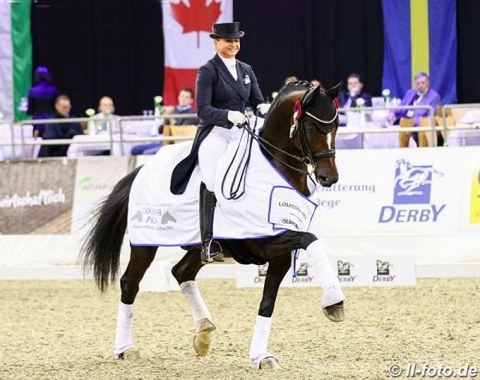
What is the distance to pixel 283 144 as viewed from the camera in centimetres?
684

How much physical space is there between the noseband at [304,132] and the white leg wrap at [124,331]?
1.74 m

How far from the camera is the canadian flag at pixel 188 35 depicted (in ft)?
52.0

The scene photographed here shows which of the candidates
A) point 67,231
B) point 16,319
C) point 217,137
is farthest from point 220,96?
point 67,231

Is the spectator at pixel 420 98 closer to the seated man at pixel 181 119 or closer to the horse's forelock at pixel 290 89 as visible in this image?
the seated man at pixel 181 119

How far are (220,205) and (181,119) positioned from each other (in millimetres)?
6578

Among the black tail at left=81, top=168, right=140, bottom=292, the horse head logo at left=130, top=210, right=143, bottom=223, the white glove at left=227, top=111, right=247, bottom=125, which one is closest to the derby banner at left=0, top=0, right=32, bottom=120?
the black tail at left=81, top=168, right=140, bottom=292

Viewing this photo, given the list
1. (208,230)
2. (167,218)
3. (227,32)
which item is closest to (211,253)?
(208,230)

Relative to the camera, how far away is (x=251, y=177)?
6836 millimetres

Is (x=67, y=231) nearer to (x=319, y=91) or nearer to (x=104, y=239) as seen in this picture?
(x=104, y=239)

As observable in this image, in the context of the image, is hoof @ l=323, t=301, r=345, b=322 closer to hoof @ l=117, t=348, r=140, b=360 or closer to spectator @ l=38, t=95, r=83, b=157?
hoof @ l=117, t=348, r=140, b=360

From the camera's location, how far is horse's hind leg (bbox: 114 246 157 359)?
7516 mm

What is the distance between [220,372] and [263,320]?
0.41 meters

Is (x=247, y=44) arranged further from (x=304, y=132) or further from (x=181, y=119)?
(x=304, y=132)

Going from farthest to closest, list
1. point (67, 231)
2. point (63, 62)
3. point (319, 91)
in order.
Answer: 1. point (63, 62)
2. point (67, 231)
3. point (319, 91)
